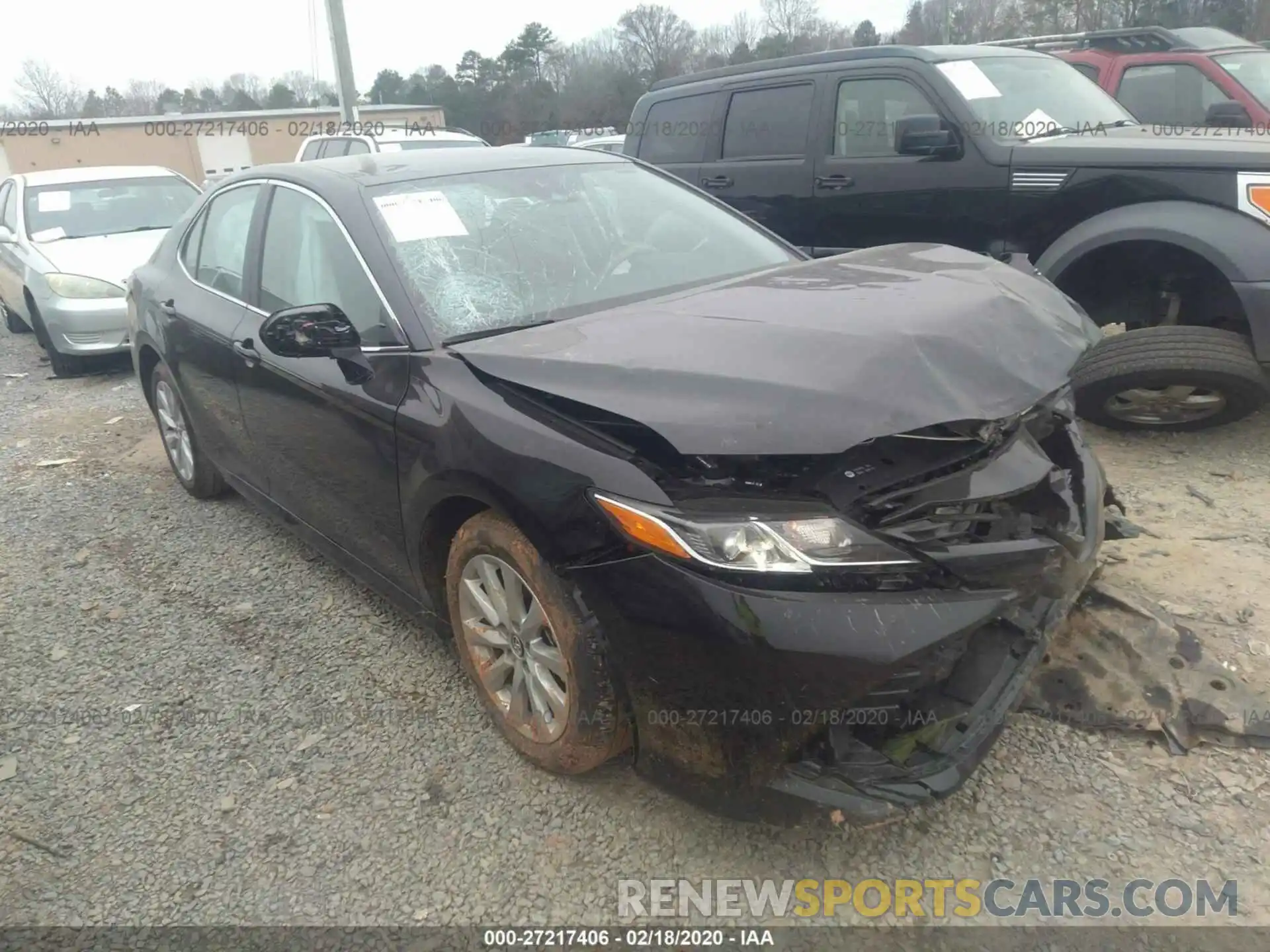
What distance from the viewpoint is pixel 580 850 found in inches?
92.1

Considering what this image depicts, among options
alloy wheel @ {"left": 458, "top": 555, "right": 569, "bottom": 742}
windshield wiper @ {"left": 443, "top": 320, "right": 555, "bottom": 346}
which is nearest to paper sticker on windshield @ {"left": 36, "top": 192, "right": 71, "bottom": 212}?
windshield wiper @ {"left": 443, "top": 320, "right": 555, "bottom": 346}

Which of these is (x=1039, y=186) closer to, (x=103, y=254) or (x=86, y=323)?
(x=86, y=323)

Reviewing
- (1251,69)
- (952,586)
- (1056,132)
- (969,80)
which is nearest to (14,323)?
(969,80)

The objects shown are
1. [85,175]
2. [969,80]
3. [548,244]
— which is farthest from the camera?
[85,175]

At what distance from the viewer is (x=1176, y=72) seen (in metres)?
7.71

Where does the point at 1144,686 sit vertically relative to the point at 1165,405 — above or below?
below

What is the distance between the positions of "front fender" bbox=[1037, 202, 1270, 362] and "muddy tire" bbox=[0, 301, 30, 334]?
10065 mm

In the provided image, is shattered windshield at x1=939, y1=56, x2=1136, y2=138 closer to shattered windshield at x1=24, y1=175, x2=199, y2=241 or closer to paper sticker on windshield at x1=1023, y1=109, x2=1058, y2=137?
paper sticker on windshield at x1=1023, y1=109, x2=1058, y2=137

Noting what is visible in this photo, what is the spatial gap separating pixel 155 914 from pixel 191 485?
2891 millimetres

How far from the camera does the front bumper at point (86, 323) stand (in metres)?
7.21

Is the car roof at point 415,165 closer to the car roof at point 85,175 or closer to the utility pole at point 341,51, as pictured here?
the car roof at point 85,175

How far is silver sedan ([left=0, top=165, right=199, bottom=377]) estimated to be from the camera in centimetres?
725

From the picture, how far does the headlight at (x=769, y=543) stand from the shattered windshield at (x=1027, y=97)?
3911 millimetres

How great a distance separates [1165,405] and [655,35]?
5013 centimetres
